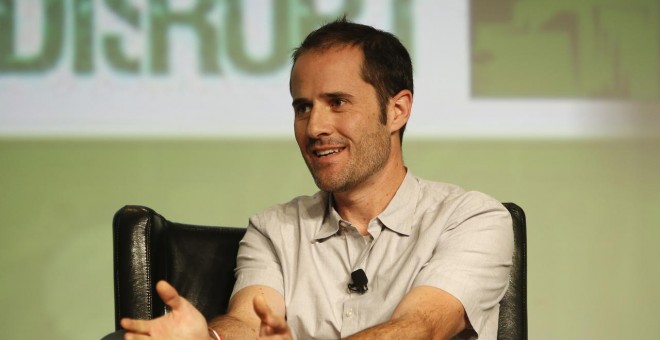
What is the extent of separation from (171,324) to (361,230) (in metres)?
0.65

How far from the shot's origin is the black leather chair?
2.27 meters

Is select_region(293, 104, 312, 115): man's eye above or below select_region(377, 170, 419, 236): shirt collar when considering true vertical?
above

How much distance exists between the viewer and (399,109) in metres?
2.47

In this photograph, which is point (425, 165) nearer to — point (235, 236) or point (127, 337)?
point (235, 236)

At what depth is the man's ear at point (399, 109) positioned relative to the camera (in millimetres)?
2449

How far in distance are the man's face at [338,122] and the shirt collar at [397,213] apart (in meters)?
0.08

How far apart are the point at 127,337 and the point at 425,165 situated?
183 cm

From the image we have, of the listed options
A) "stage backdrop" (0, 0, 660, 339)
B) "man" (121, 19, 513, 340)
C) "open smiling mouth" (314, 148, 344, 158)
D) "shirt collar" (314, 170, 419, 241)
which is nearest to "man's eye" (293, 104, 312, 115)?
"man" (121, 19, 513, 340)

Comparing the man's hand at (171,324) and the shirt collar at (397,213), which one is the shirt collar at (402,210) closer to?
the shirt collar at (397,213)

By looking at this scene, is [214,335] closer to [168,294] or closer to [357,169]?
[168,294]

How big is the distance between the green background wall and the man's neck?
1055 mm

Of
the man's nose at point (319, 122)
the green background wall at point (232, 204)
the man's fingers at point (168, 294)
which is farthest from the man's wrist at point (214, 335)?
the green background wall at point (232, 204)

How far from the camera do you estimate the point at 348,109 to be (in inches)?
92.3

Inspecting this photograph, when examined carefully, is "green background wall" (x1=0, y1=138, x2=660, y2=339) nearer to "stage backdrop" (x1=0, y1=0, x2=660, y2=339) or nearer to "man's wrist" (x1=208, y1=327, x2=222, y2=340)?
"stage backdrop" (x1=0, y1=0, x2=660, y2=339)
